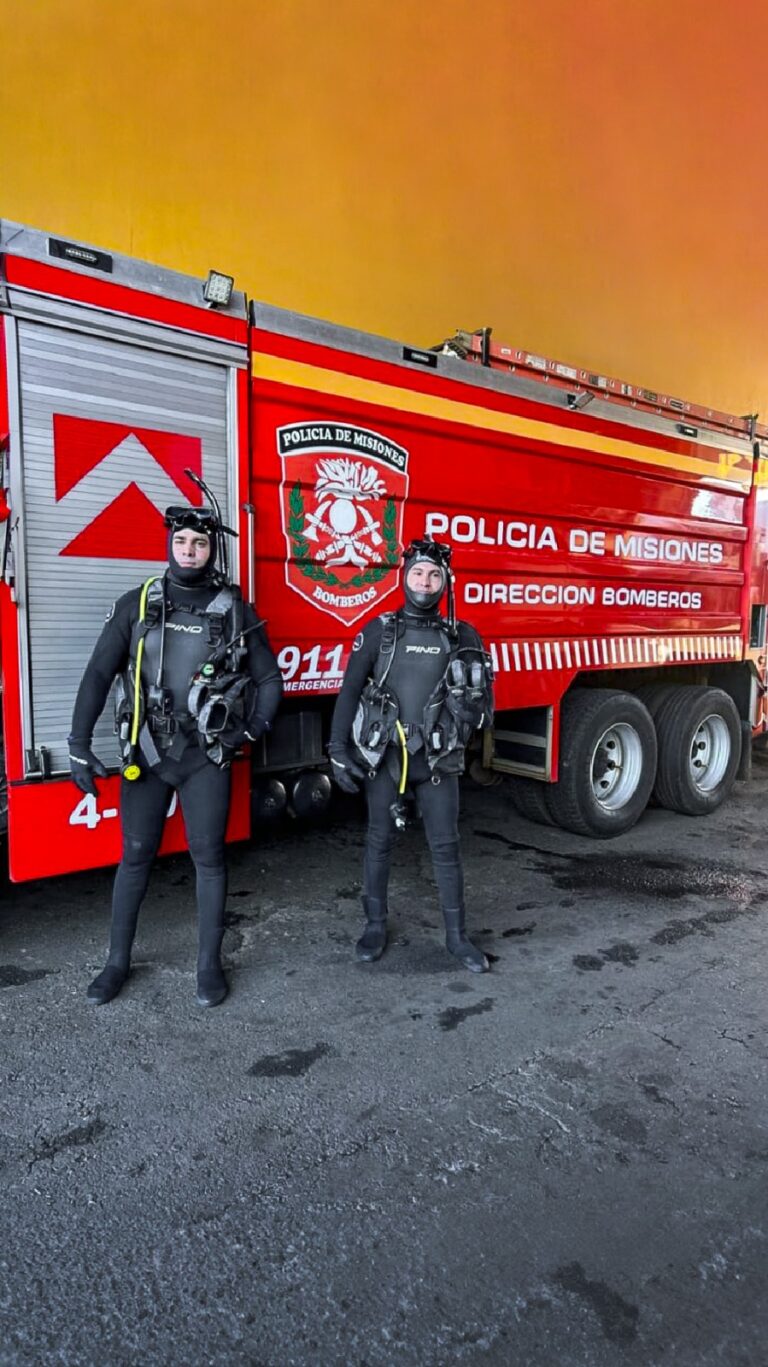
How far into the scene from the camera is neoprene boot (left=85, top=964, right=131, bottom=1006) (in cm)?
320

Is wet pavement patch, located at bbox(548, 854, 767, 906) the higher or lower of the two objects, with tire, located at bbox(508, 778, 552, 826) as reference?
lower

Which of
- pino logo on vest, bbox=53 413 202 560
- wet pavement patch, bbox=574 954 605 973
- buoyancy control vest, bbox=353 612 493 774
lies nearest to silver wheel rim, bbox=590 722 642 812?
wet pavement patch, bbox=574 954 605 973

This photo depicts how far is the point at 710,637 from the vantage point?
6.41 meters

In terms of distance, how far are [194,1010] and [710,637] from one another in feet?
16.0

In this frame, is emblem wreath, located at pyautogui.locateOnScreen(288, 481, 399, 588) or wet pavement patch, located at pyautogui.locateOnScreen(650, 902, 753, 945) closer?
emblem wreath, located at pyautogui.locateOnScreen(288, 481, 399, 588)

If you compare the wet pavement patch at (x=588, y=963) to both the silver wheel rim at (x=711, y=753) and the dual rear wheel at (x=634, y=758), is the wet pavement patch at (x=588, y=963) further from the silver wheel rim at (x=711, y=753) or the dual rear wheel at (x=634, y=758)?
the silver wheel rim at (x=711, y=753)

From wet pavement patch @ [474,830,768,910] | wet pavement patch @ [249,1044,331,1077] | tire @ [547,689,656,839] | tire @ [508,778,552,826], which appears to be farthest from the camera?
tire @ [508,778,552,826]

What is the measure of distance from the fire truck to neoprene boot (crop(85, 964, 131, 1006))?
1.44 feet

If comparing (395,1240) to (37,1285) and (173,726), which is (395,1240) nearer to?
(37,1285)

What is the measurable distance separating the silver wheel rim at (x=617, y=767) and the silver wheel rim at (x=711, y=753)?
899 mm

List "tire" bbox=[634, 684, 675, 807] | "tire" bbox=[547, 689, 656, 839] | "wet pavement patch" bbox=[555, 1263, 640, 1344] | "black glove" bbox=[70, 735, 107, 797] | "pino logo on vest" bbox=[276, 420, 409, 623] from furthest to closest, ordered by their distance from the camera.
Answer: "tire" bbox=[634, 684, 675, 807] → "tire" bbox=[547, 689, 656, 839] → "pino logo on vest" bbox=[276, 420, 409, 623] → "black glove" bbox=[70, 735, 107, 797] → "wet pavement patch" bbox=[555, 1263, 640, 1344]

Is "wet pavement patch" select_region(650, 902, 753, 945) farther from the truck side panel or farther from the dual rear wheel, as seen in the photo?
the truck side panel

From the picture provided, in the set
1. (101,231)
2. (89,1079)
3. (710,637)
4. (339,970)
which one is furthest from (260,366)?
(710,637)

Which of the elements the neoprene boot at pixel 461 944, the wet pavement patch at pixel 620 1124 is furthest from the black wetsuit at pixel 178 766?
the wet pavement patch at pixel 620 1124
